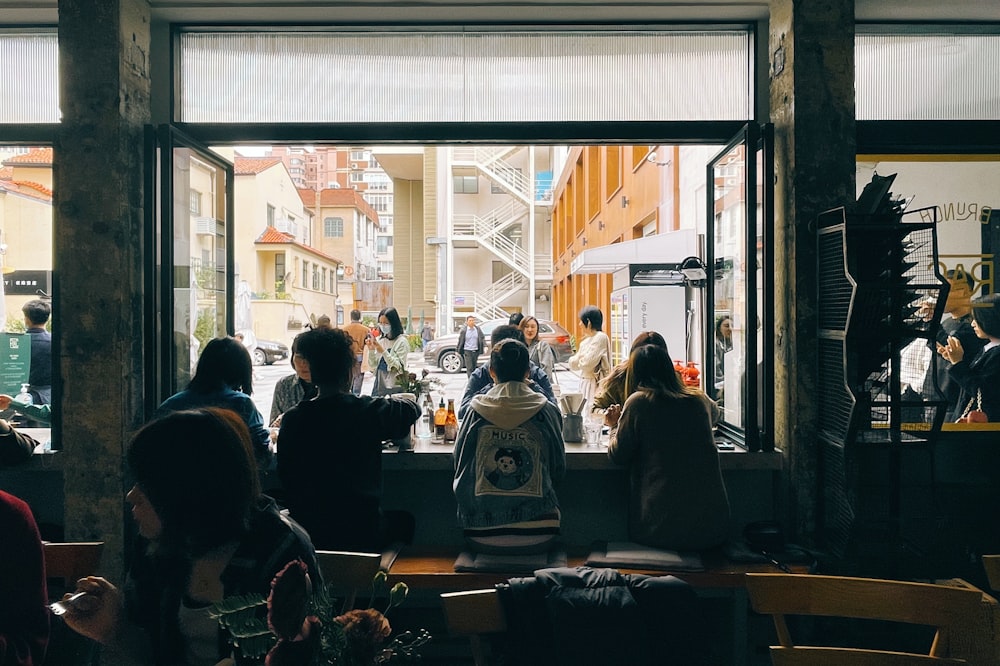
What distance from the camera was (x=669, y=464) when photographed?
3.30m

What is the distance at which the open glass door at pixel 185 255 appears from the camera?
12.2ft

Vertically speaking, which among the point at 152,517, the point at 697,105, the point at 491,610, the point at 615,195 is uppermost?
the point at 615,195

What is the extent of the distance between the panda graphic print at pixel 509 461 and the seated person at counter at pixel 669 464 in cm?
45

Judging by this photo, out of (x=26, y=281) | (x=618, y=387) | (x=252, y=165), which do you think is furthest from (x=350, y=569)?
(x=252, y=165)

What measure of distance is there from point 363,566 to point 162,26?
131 inches

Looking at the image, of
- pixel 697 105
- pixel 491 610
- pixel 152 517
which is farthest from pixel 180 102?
pixel 491 610

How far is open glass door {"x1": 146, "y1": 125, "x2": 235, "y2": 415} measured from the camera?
12.2ft

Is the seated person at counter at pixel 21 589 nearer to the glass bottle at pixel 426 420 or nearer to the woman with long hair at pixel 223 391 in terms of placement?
the woman with long hair at pixel 223 391

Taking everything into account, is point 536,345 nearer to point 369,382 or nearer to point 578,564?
point 578,564

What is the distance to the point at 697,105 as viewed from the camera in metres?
3.99

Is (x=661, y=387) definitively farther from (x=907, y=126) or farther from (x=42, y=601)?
(x=42, y=601)

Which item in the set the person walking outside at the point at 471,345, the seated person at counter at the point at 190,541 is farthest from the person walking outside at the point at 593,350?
the seated person at counter at the point at 190,541

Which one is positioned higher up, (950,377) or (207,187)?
(207,187)

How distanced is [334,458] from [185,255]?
1.77 meters
